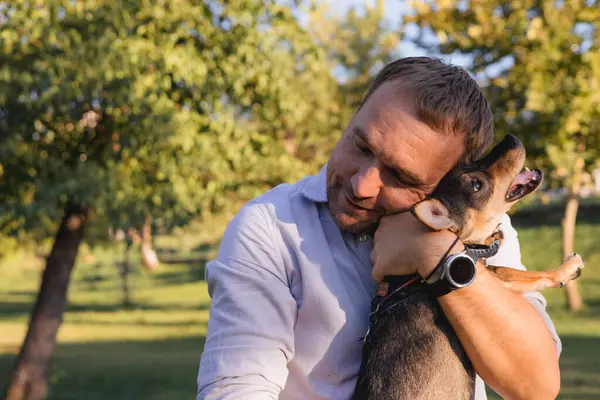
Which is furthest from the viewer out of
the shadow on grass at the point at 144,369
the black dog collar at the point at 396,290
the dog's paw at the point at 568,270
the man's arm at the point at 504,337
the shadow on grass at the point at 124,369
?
the shadow on grass at the point at 124,369

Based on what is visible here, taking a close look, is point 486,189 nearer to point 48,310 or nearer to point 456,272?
point 456,272

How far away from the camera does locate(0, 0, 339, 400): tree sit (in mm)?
10070

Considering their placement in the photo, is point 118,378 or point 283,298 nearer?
point 283,298

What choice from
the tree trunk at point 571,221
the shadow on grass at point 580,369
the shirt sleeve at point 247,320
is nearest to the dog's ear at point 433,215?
the shirt sleeve at point 247,320

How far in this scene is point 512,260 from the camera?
274 centimetres

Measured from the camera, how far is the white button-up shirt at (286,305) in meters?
2.24

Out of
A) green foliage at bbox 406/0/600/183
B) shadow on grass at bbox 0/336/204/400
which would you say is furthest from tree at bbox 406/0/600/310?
shadow on grass at bbox 0/336/204/400

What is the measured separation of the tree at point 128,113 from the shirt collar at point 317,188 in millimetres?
7735

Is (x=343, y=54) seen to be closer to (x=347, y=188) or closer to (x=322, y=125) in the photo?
(x=322, y=125)

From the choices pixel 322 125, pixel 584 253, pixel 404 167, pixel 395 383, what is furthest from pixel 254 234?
pixel 584 253

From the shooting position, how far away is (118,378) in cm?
1803

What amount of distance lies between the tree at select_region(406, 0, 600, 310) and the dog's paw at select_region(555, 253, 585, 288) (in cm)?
1375

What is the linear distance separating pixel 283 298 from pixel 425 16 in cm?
1619

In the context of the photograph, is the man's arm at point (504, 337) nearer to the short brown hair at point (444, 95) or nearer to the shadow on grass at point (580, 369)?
the short brown hair at point (444, 95)
